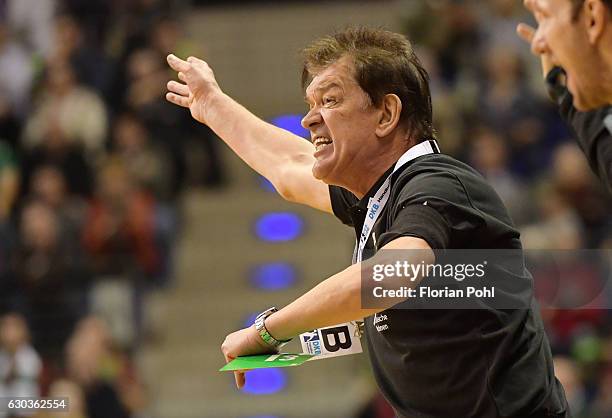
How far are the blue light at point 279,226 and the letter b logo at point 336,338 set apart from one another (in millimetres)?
7817

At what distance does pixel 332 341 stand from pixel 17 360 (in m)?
5.75

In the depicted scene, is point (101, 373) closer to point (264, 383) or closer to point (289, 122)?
point (264, 383)

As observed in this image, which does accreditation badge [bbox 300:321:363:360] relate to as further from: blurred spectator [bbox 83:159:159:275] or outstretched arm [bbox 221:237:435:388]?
blurred spectator [bbox 83:159:159:275]

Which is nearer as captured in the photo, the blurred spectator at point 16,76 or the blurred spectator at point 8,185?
the blurred spectator at point 8,185

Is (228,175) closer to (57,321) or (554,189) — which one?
(57,321)

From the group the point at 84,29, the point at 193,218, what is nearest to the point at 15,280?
the point at 193,218

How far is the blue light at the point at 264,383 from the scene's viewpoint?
31.1 ft

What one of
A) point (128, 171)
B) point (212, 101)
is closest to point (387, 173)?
point (212, 101)

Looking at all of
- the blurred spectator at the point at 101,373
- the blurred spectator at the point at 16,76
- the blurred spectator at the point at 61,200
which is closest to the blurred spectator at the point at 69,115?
the blurred spectator at the point at 16,76

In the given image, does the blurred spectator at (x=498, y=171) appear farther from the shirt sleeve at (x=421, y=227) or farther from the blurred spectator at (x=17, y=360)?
the shirt sleeve at (x=421, y=227)

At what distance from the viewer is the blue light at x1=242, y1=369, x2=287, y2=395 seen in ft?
31.1

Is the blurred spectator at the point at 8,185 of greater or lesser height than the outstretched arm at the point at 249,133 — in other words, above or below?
above

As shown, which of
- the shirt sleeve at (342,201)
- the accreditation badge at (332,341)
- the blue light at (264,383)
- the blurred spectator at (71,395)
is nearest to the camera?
the accreditation badge at (332,341)

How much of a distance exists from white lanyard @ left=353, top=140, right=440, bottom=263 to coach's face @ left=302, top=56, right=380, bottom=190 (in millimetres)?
102
